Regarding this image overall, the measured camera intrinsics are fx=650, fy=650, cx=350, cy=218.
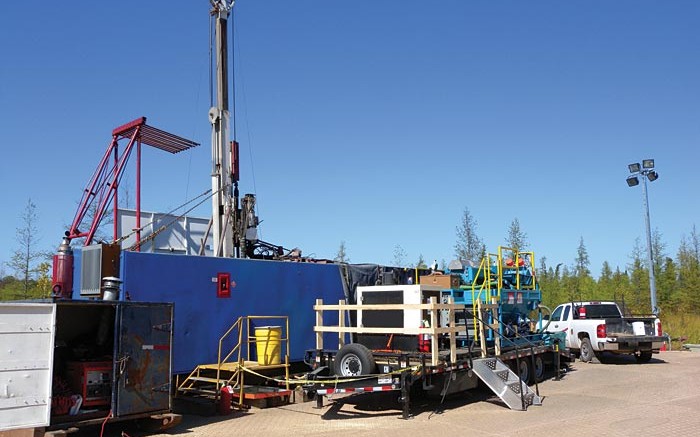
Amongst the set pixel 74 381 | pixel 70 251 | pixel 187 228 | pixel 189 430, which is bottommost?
pixel 189 430

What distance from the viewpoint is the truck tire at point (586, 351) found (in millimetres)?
20781

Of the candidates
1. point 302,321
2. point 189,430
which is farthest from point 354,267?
point 189,430

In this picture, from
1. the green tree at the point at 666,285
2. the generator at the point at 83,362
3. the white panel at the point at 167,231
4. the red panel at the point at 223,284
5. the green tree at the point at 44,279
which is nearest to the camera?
the generator at the point at 83,362

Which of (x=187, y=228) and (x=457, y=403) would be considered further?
(x=187, y=228)

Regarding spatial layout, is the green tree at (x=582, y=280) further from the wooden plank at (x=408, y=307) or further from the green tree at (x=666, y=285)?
the wooden plank at (x=408, y=307)

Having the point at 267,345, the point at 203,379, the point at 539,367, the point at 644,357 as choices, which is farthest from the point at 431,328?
the point at 644,357

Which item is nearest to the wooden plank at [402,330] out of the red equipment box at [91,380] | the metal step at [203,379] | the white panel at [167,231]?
the metal step at [203,379]

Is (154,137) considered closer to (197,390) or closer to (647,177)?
(197,390)

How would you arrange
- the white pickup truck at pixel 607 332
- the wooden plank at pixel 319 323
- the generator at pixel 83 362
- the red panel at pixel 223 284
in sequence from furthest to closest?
the white pickup truck at pixel 607 332 → the red panel at pixel 223 284 → the wooden plank at pixel 319 323 → the generator at pixel 83 362

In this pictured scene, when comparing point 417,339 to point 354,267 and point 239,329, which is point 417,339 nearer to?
point 239,329

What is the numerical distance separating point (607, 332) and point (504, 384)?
9391 mm

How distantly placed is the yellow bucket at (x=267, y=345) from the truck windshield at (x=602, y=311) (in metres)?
12.0

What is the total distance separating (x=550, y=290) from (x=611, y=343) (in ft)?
74.1

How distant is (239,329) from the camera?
13672mm
